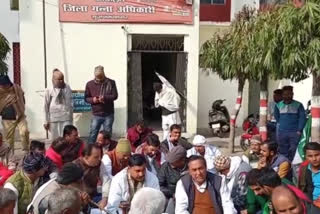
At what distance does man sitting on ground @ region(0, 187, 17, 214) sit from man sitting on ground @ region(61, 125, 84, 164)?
10.3ft

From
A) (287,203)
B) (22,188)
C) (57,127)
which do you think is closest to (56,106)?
(57,127)

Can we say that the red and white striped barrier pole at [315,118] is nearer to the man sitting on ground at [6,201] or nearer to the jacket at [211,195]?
the jacket at [211,195]

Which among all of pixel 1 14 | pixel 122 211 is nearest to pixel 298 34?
pixel 122 211

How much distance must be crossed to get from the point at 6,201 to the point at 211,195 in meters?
2.37

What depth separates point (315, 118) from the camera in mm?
7512

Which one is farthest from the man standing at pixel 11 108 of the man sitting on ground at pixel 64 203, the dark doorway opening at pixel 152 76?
the man sitting on ground at pixel 64 203

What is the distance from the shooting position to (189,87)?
42.2 feet

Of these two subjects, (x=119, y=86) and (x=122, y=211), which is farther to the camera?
(x=119, y=86)

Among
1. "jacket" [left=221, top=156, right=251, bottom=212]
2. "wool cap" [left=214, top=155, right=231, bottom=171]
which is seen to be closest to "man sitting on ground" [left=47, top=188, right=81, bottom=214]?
"jacket" [left=221, top=156, right=251, bottom=212]

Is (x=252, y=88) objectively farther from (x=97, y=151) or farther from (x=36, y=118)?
(x=97, y=151)

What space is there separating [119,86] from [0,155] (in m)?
6.04

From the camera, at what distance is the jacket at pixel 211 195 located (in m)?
5.26

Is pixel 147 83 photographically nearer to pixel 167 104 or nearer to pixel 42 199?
pixel 167 104

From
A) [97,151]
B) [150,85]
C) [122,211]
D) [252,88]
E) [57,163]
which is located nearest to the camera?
[122,211]
